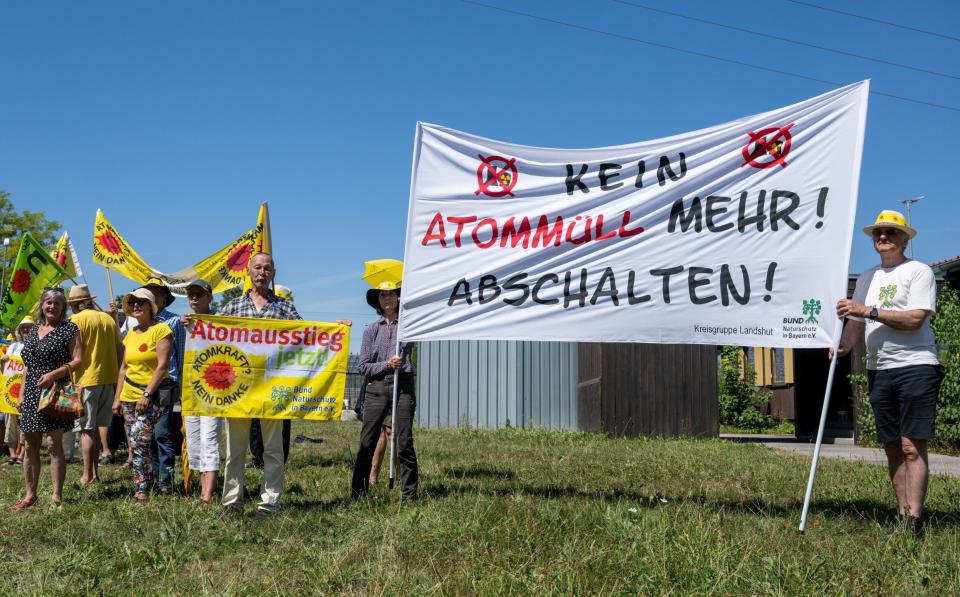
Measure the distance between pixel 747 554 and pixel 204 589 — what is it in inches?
113

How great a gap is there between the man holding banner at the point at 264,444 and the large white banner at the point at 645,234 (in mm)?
1204

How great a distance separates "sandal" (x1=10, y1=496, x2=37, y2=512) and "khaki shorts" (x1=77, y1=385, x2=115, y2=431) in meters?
1.16

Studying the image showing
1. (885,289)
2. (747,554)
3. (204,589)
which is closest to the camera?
(204,589)

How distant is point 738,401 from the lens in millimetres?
A: 23453

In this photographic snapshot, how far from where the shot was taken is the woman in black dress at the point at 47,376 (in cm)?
712

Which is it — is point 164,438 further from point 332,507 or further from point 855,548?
point 855,548

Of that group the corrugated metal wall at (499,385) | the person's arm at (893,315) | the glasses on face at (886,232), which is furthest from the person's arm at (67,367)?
the corrugated metal wall at (499,385)

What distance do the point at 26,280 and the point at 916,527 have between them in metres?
11.2

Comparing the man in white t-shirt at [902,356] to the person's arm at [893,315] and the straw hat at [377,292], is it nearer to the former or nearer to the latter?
the person's arm at [893,315]

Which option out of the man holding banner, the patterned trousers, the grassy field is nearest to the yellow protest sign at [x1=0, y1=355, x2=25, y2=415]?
the grassy field

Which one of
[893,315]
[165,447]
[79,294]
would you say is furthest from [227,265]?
[893,315]

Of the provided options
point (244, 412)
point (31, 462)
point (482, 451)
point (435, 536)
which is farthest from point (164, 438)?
point (482, 451)

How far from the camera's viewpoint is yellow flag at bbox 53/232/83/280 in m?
13.5

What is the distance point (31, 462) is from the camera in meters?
7.10
